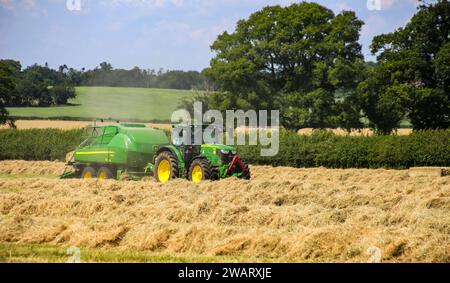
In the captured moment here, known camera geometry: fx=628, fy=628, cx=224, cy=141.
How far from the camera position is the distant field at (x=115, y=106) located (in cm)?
5572

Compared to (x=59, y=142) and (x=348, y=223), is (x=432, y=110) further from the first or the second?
(x=348, y=223)

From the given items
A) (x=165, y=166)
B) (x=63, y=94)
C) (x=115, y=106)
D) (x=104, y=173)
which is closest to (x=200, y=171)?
(x=165, y=166)

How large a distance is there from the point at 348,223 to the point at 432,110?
30111 millimetres

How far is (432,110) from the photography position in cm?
3822

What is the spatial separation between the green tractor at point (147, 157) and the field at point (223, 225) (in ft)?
9.13

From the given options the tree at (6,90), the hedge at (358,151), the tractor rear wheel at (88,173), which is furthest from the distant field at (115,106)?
the tractor rear wheel at (88,173)

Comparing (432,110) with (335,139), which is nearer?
(335,139)

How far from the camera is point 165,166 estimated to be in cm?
1981

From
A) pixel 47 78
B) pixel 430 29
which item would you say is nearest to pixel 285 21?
pixel 430 29

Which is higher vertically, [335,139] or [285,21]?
[285,21]

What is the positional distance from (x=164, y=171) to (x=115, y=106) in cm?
4079

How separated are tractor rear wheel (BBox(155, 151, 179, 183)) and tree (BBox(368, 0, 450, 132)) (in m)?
22.2

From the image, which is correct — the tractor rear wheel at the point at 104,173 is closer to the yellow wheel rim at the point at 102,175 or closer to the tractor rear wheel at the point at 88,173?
the yellow wheel rim at the point at 102,175

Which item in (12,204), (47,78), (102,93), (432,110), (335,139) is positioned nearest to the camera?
(12,204)
